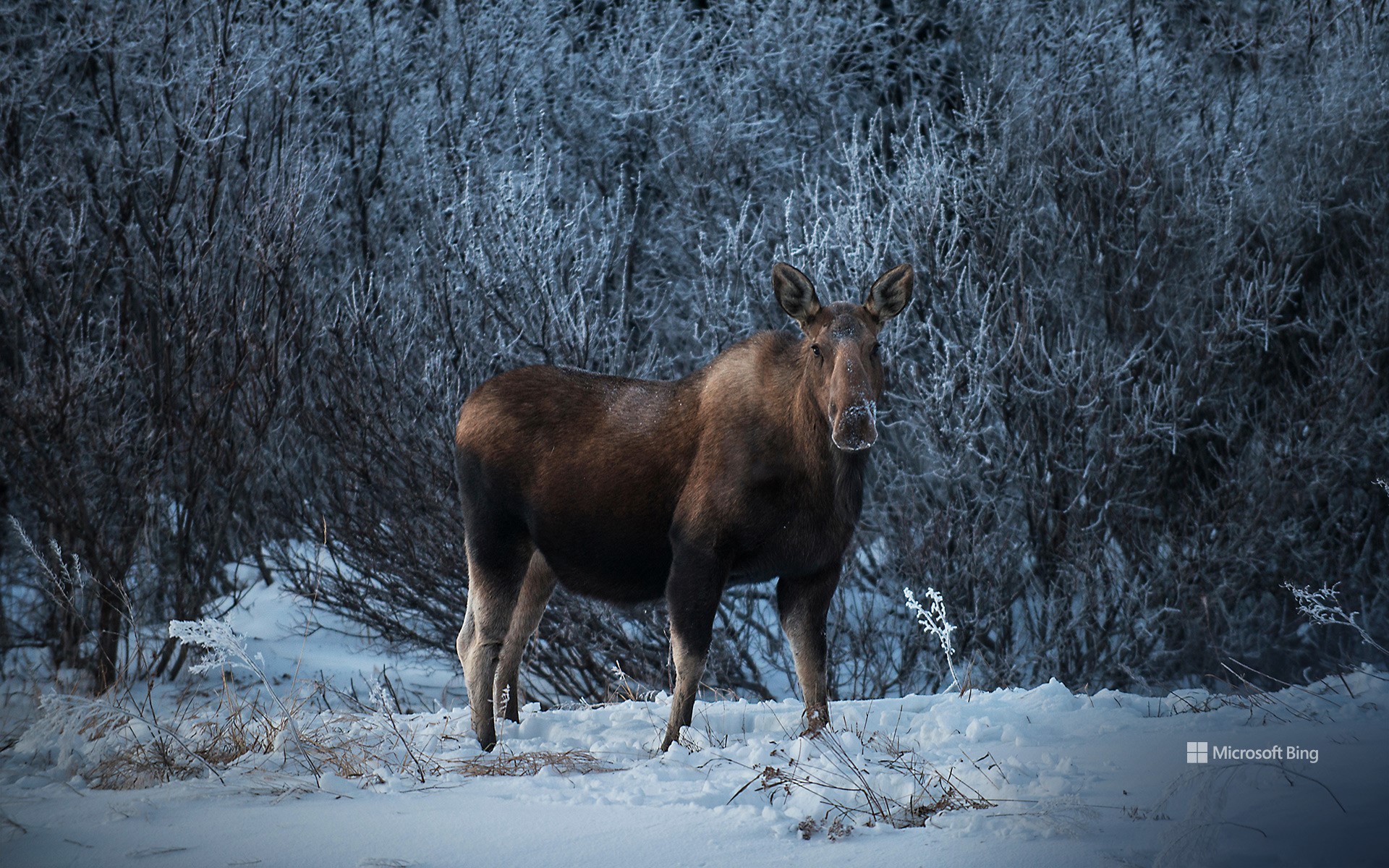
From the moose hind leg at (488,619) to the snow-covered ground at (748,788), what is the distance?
167mm

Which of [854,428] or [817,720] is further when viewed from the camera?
[817,720]

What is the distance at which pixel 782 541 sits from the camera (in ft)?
16.3

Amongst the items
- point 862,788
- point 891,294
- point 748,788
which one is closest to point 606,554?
point 748,788

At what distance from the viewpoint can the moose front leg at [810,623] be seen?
16.7 feet

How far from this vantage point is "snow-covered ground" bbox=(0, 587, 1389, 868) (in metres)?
3.28

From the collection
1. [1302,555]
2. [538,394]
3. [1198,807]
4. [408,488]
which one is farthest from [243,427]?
[1302,555]

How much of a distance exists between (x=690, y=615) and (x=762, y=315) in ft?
24.5

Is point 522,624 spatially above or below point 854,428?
below

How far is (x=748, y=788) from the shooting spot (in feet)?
13.2

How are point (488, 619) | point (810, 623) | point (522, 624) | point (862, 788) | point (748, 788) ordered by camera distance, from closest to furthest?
point (862, 788), point (748, 788), point (810, 623), point (488, 619), point (522, 624)

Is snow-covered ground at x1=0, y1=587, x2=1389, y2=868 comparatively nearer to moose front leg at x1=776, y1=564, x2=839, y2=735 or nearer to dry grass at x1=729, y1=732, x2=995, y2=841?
dry grass at x1=729, y1=732, x2=995, y2=841

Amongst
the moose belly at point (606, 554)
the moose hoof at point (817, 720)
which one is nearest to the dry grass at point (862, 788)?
the moose hoof at point (817, 720)

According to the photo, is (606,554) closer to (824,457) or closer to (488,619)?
(488,619)

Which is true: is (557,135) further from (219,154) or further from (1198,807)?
(1198,807)
